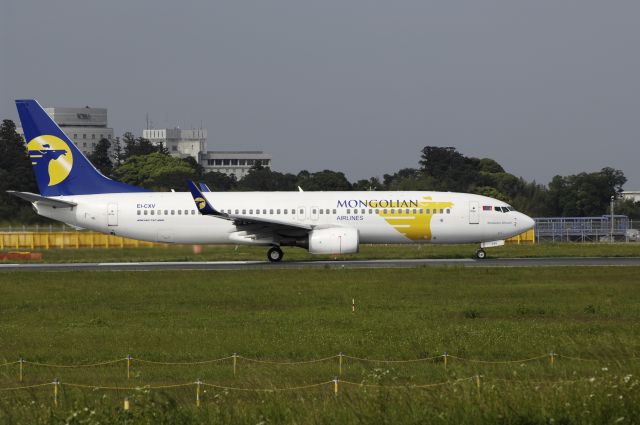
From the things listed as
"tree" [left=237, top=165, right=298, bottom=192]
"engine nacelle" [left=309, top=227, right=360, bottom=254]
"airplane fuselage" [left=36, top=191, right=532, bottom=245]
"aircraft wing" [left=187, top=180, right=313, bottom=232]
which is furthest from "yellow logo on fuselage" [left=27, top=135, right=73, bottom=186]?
"tree" [left=237, top=165, right=298, bottom=192]

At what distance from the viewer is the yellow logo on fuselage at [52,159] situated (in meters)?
51.0

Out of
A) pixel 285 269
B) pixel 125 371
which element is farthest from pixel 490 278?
pixel 125 371

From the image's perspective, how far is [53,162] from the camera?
167ft

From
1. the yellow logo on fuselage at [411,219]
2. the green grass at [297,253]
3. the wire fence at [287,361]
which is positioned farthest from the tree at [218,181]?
the wire fence at [287,361]

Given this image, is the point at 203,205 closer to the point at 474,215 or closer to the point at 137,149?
the point at 474,215

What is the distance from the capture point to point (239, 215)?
160 ft

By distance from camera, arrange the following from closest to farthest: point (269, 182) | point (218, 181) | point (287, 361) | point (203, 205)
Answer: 1. point (287, 361)
2. point (203, 205)
3. point (269, 182)
4. point (218, 181)

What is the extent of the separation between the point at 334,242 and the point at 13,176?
75.7 meters

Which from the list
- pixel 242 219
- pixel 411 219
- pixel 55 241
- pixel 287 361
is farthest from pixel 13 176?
pixel 287 361

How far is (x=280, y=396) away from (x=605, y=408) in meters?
5.11

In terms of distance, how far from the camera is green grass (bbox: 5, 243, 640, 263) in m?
53.2

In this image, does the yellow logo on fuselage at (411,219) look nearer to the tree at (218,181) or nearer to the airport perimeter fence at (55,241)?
the airport perimeter fence at (55,241)

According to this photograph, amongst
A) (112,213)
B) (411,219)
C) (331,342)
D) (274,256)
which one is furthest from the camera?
(112,213)

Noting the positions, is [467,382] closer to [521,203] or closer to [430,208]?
[430,208]
